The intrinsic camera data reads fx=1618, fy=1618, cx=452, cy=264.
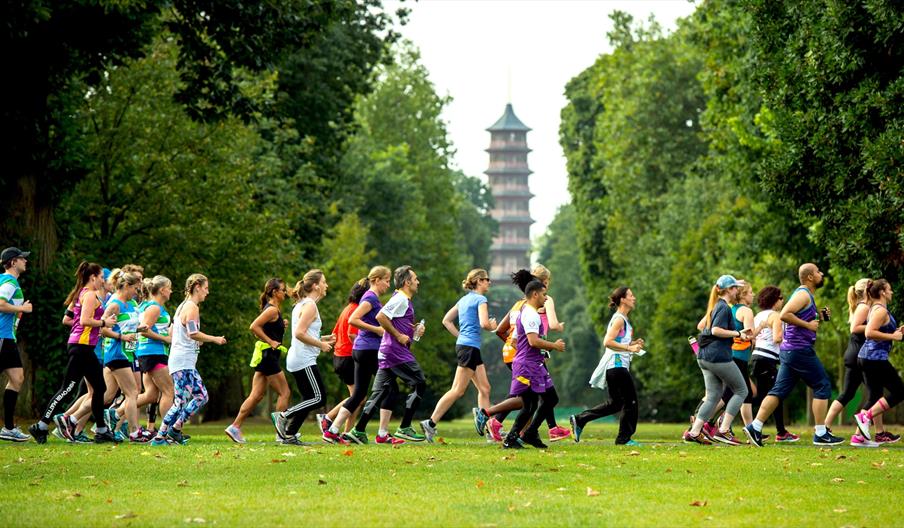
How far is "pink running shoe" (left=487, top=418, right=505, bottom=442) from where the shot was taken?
18.6 meters

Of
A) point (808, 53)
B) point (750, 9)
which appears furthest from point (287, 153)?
point (808, 53)

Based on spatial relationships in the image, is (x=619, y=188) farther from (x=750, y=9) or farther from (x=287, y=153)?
(x=750, y=9)

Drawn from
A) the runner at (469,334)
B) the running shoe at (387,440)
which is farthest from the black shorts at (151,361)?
the runner at (469,334)

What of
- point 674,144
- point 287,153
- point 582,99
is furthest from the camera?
point 582,99

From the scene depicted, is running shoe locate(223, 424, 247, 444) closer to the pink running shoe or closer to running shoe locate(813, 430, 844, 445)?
the pink running shoe

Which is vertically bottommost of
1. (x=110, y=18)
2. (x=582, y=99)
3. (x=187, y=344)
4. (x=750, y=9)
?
(x=187, y=344)

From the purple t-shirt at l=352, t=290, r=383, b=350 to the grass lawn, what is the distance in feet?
5.91

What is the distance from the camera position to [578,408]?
100 meters

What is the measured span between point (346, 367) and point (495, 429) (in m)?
2.28

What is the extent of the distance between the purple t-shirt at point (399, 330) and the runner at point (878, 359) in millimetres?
5207

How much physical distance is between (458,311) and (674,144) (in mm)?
45489

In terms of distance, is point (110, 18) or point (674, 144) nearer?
point (110, 18)

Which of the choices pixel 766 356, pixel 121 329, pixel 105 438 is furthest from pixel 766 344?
pixel 105 438

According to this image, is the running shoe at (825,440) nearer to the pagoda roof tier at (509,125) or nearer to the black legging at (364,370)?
the black legging at (364,370)
